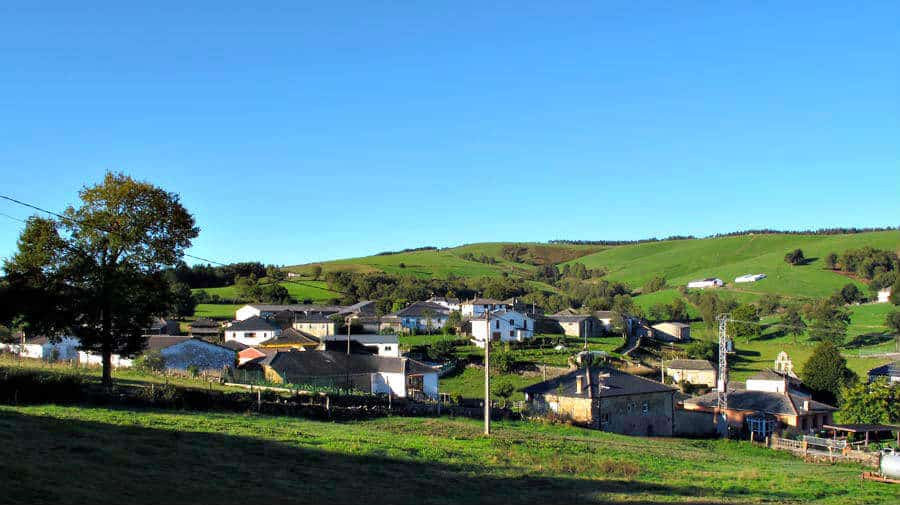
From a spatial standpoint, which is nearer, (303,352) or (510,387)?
(303,352)

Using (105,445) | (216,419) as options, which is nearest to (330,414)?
(216,419)

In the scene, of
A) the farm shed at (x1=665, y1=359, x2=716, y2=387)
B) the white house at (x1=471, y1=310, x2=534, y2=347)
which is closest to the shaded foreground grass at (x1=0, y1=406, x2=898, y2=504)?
the farm shed at (x1=665, y1=359, x2=716, y2=387)

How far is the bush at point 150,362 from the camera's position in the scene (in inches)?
1865

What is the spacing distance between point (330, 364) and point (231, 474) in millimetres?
35111

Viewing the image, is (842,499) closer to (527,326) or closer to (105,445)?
(105,445)

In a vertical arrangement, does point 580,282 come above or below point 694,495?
above

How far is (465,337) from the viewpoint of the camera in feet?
293

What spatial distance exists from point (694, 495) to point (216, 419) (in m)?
17.3

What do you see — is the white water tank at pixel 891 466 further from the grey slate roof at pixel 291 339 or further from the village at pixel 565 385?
the grey slate roof at pixel 291 339

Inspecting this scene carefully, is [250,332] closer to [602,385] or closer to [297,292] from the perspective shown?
[602,385]

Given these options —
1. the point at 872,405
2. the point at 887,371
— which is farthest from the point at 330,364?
the point at 887,371

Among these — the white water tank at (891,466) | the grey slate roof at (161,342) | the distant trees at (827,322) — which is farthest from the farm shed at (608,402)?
the distant trees at (827,322)

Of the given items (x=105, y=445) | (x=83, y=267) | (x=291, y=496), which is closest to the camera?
(x=291, y=496)

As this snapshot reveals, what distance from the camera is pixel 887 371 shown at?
70562 mm
